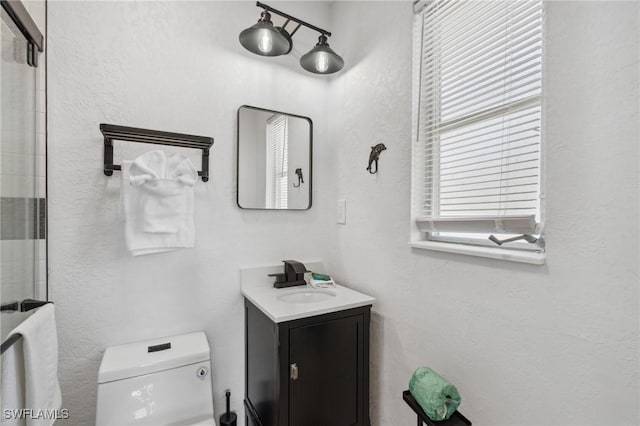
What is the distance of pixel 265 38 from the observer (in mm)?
1365

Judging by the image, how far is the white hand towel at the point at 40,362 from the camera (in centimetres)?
89

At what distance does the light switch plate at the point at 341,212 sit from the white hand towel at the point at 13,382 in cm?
147

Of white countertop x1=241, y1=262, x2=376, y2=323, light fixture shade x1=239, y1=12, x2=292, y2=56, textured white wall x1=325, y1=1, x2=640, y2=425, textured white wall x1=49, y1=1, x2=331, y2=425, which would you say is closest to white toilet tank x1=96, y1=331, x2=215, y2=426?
textured white wall x1=49, y1=1, x2=331, y2=425

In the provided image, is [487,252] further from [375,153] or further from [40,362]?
[40,362]

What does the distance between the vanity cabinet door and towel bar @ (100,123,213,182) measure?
99cm

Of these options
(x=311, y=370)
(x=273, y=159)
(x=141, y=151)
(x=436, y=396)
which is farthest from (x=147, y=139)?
(x=436, y=396)

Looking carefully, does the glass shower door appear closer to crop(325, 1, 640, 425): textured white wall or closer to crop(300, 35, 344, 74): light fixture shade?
crop(300, 35, 344, 74): light fixture shade

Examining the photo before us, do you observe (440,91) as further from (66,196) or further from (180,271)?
(66,196)

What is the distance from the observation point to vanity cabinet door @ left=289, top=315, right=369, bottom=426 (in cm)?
124

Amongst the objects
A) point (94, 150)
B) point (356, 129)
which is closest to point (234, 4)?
point (356, 129)

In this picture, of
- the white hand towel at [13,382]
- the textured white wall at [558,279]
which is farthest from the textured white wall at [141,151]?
the textured white wall at [558,279]

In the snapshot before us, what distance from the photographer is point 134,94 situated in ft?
4.51

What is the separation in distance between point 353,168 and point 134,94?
1.20 metres

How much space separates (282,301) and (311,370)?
0.34 meters
